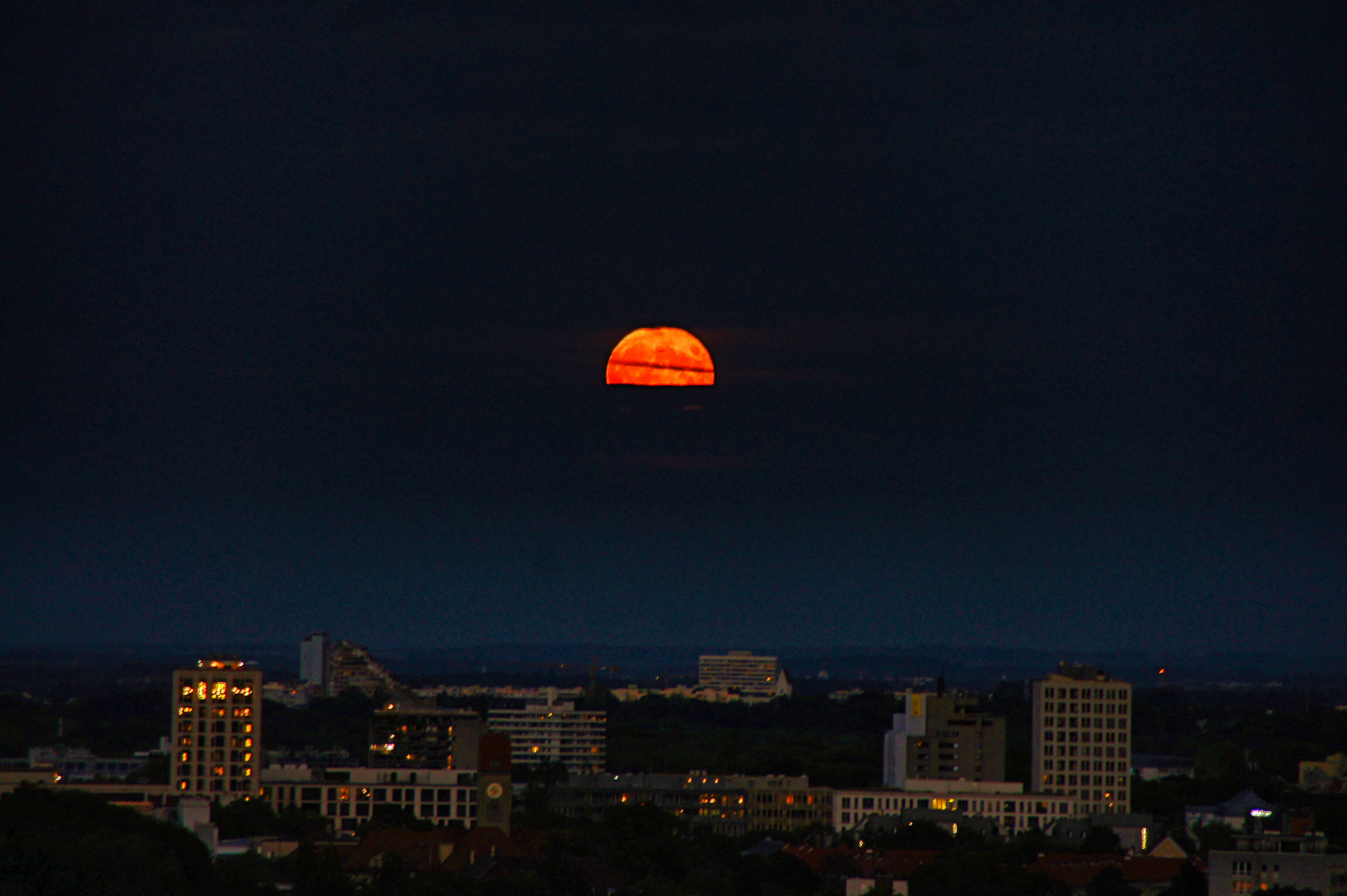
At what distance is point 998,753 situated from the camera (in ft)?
382

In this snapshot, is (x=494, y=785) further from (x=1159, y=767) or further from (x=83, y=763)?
(x=1159, y=767)

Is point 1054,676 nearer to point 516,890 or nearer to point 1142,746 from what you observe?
point 1142,746

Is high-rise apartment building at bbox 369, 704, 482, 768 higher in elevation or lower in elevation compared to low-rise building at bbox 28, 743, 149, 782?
higher

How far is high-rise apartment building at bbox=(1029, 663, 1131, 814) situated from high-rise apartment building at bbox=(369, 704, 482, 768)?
2898 cm

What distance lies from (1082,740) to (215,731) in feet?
139

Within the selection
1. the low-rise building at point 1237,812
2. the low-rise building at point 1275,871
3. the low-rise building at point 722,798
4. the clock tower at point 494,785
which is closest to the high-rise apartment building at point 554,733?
the low-rise building at point 722,798

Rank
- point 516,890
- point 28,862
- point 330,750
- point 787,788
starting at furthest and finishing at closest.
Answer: point 330,750
point 787,788
point 516,890
point 28,862

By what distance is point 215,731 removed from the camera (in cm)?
9644

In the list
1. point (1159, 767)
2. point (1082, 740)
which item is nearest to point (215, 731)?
point (1082, 740)

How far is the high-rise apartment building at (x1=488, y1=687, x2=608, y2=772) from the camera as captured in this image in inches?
6457

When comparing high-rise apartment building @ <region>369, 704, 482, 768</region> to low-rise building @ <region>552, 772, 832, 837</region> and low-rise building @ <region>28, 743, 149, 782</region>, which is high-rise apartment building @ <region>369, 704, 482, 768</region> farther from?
low-rise building @ <region>28, 743, 149, 782</region>

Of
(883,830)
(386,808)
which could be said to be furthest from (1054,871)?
(386,808)

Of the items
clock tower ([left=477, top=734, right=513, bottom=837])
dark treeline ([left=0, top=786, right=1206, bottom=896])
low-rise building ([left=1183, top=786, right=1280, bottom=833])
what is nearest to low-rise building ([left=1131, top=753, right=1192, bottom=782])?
low-rise building ([left=1183, top=786, right=1280, bottom=833])

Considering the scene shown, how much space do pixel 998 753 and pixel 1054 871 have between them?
141ft
